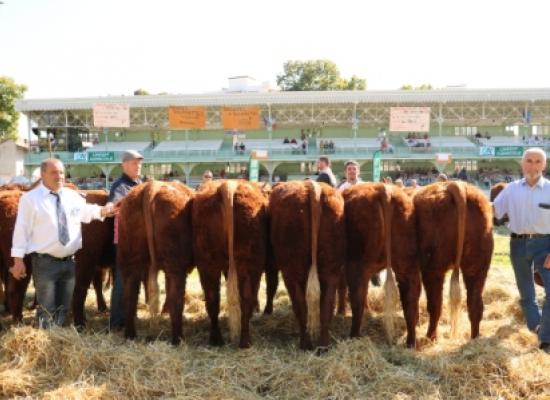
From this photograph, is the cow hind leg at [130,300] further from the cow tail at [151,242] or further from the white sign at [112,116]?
the white sign at [112,116]

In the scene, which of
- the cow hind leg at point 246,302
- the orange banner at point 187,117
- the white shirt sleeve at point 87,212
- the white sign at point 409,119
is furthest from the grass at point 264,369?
the orange banner at point 187,117

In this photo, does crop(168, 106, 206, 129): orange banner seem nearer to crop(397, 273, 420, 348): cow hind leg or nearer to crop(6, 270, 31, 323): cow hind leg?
crop(6, 270, 31, 323): cow hind leg

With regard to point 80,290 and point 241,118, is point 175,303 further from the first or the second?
point 241,118

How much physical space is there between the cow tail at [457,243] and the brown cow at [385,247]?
0.39 metres

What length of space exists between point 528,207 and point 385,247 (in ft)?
5.60

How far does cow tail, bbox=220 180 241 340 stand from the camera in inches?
198

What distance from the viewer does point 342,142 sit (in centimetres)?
3912

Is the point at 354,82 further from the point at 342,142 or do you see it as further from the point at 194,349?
the point at 194,349

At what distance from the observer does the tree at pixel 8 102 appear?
47.0 m

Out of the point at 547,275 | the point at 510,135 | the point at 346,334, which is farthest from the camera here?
the point at 510,135

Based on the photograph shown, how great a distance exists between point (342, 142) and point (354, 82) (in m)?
21.3

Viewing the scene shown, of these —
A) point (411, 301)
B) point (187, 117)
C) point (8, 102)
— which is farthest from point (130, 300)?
point (8, 102)

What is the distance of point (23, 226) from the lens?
4.97 m

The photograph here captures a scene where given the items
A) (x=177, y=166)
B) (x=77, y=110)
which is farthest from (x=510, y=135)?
(x=77, y=110)
